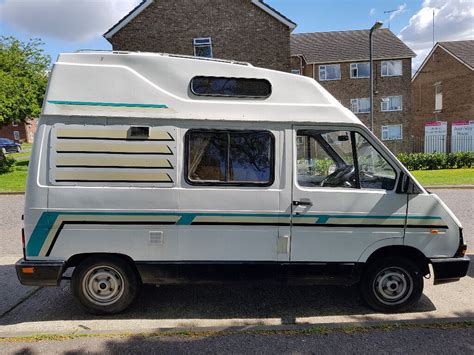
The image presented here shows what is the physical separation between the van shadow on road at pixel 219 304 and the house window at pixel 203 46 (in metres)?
17.4

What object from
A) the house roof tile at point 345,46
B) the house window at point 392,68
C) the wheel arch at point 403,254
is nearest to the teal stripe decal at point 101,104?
the wheel arch at point 403,254

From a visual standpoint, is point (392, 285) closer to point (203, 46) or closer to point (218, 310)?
point (218, 310)

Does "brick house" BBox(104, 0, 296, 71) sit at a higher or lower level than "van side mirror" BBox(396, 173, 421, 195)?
higher

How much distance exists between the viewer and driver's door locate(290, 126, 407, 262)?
367 centimetres

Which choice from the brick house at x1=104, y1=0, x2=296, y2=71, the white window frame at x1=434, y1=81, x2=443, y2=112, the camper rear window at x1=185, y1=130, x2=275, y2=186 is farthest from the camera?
the white window frame at x1=434, y1=81, x2=443, y2=112

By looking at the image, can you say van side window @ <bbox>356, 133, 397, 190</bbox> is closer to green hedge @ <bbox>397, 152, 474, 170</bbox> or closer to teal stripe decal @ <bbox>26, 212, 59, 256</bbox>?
teal stripe decal @ <bbox>26, 212, 59, 256</bbox>

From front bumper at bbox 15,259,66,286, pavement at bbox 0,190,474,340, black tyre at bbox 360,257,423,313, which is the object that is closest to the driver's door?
black tyre at bbox 360,257,423,313

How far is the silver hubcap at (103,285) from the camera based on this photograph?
375 centimetres

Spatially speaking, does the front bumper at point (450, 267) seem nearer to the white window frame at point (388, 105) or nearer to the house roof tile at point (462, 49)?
the white window frame at point (388, 105)

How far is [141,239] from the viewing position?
12.0ft

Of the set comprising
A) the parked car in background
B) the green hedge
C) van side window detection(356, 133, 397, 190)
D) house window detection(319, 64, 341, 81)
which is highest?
house window detection(319, 64, 341, 81)

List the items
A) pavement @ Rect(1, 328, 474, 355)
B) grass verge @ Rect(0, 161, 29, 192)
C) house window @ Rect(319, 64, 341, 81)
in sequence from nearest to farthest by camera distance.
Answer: pavement @ Rect(1, 328, 474, 355)
grass verge @ Rect(0, 161, 29, 192)
house window @ Rect(319, 64, 341, 81)

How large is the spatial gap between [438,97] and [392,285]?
32.6 meters

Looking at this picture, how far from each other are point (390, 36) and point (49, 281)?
106 feet
